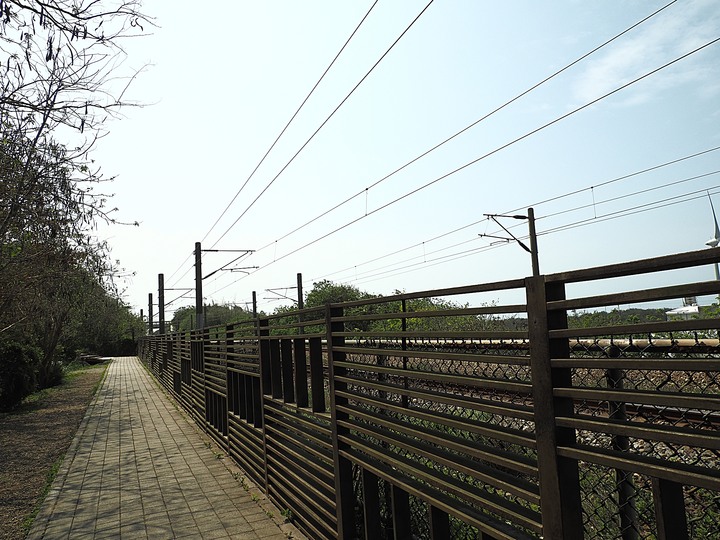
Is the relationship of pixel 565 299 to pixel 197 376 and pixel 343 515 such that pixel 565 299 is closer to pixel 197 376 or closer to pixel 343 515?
pixel 343 515

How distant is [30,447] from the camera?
9.20 meters

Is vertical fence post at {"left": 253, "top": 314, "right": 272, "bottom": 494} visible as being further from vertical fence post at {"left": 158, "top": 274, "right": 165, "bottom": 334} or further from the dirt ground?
vertical fence post at {"left": 158, "top": 274, "right": 165, "bottom": 334}

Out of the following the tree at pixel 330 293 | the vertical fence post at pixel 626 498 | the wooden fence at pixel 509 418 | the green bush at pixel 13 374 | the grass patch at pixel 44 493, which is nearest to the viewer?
the wooden fence at pixel 509 418

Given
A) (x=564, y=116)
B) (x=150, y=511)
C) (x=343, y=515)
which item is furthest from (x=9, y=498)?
(x=564, y=116)

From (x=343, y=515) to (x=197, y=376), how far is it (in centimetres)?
712

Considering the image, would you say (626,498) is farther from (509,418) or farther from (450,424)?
(509,418)

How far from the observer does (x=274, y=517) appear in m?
4.97

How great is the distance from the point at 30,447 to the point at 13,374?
5413 mm

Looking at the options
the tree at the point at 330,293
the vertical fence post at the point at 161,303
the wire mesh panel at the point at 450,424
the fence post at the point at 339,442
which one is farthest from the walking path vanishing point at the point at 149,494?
the tree at the point at 330,293

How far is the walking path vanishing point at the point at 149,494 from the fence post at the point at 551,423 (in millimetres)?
3274

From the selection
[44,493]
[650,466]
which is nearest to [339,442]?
[650,466]

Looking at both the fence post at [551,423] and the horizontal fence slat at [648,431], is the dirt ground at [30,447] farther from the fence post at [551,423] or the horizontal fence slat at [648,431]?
the horizontal fence slat at [648,431]

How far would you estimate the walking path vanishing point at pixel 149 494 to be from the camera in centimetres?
486

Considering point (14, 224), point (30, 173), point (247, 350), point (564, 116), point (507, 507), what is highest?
point (564, 116)
